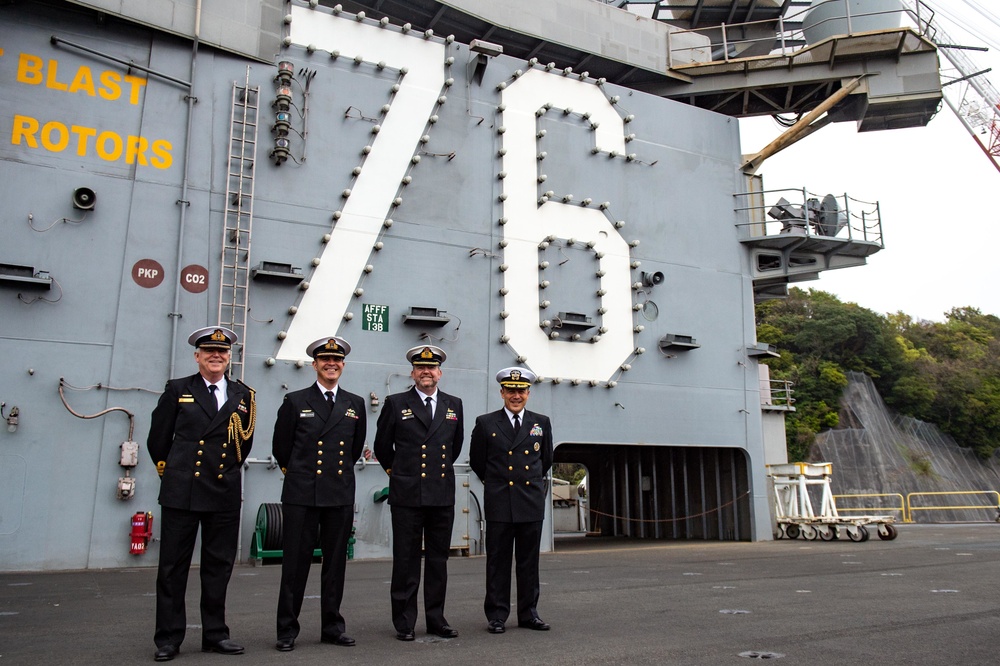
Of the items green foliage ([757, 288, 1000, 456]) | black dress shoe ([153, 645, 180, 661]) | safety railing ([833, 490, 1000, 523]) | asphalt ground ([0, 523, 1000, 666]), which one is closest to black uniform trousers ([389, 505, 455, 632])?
asphalt ground ([0, 523, 1000, 666])

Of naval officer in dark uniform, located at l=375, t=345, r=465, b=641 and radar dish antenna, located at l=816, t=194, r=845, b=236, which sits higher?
radar dish antenna, located at l=816, t=194, r=845, b=236

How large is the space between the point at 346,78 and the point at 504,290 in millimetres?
4213

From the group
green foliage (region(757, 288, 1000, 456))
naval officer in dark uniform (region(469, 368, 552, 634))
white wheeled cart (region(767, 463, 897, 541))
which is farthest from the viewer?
green foliage (region(757, 288, 1000, 456))

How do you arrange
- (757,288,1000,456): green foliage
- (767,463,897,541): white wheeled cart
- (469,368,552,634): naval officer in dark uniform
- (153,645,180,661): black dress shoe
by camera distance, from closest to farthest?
1. (153,645,180,661): black dress shoe
2. (469,368,552,634): naval officer in dark uniform
3. (767,463,897,541): white wheeled cart
4. (757,288,1000,456): green foliage

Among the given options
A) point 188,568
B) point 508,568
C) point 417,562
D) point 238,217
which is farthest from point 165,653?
point 238,217

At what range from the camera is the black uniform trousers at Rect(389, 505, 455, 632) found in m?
4.90

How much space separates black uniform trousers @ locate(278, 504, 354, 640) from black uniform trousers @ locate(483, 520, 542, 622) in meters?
1.00

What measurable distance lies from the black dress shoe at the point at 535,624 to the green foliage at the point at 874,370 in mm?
43262

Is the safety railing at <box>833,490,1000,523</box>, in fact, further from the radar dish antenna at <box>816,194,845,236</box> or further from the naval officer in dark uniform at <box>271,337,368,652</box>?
the naval officer in dark uniform at <box>271,337,368,652</box>

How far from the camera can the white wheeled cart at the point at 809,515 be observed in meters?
14.9

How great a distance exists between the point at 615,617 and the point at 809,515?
11.2 meters

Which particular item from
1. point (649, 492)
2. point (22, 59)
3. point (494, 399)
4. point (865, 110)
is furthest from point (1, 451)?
point (865, 110)

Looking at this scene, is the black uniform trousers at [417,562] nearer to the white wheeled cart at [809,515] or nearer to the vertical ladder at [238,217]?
the vertical ladder at [238,217]

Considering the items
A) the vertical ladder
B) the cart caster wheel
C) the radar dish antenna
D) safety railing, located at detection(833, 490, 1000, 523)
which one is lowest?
the cart caster wheel
